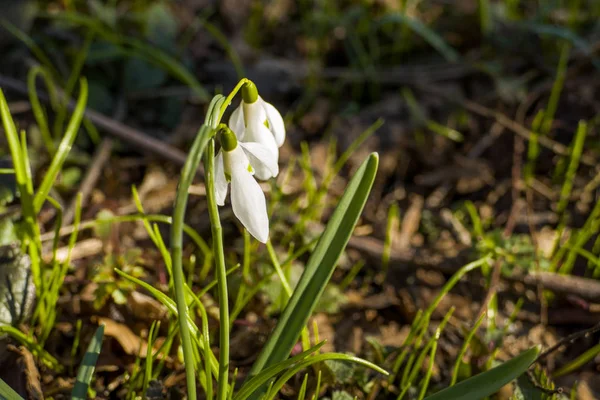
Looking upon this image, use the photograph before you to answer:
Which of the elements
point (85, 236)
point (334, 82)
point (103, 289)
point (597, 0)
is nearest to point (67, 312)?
point (103, 289)

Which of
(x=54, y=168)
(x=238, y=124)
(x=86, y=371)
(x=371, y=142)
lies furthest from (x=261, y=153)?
(x=371, y=142)

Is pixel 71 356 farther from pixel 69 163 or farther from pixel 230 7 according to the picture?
pixel 230 7

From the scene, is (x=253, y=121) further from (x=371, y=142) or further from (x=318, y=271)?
(x=371, y=142)

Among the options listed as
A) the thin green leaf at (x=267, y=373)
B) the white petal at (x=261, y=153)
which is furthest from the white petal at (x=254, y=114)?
the thin green leaf at (x=267, y=373)

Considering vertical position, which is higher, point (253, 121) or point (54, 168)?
point (253, 121)

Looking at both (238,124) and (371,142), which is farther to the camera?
(371,142)

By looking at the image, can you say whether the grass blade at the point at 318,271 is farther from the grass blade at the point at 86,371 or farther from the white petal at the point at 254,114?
the grass blade at the point at 86,371
